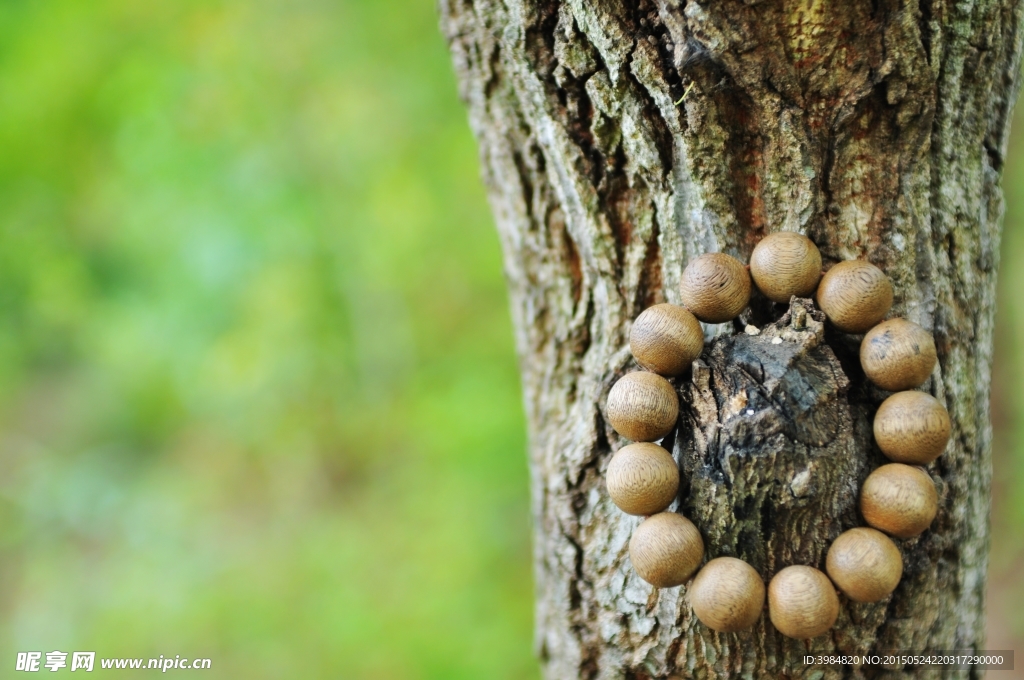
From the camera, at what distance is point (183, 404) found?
474 cm

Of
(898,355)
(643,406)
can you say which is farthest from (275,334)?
(898,355)

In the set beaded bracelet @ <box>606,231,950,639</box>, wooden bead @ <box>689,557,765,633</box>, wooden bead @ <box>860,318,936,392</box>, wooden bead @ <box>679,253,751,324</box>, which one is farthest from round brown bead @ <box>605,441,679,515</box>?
wooden bead @ <box>860,318,936,392</box>

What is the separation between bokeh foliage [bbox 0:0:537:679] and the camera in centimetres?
322

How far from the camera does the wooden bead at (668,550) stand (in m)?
1.16

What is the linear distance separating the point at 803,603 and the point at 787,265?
1.70 feet

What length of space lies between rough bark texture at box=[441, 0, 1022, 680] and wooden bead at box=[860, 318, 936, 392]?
0.05m

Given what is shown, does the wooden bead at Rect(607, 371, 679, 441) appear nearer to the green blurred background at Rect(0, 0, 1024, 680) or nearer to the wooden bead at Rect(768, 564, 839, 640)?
the wooden bead at Rect(768, 564, 839, 640)

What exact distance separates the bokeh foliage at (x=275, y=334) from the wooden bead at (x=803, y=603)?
78.4 inches

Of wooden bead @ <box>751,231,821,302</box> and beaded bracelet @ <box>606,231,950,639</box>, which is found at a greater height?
wooden bead @ <box>751,231,821,302</box>

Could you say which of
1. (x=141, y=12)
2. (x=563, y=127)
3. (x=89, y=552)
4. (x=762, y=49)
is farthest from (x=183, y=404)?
(x=762, y=49)

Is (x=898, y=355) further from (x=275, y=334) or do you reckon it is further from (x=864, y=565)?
(x=275, y=334)

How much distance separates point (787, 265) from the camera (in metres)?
1.19

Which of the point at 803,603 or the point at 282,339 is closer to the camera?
the point at 803,603

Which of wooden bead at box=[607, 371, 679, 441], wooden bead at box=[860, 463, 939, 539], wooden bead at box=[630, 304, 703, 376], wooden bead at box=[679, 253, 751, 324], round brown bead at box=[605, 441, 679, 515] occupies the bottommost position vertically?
wooden bead at box=[860, 463, 939, 539]
